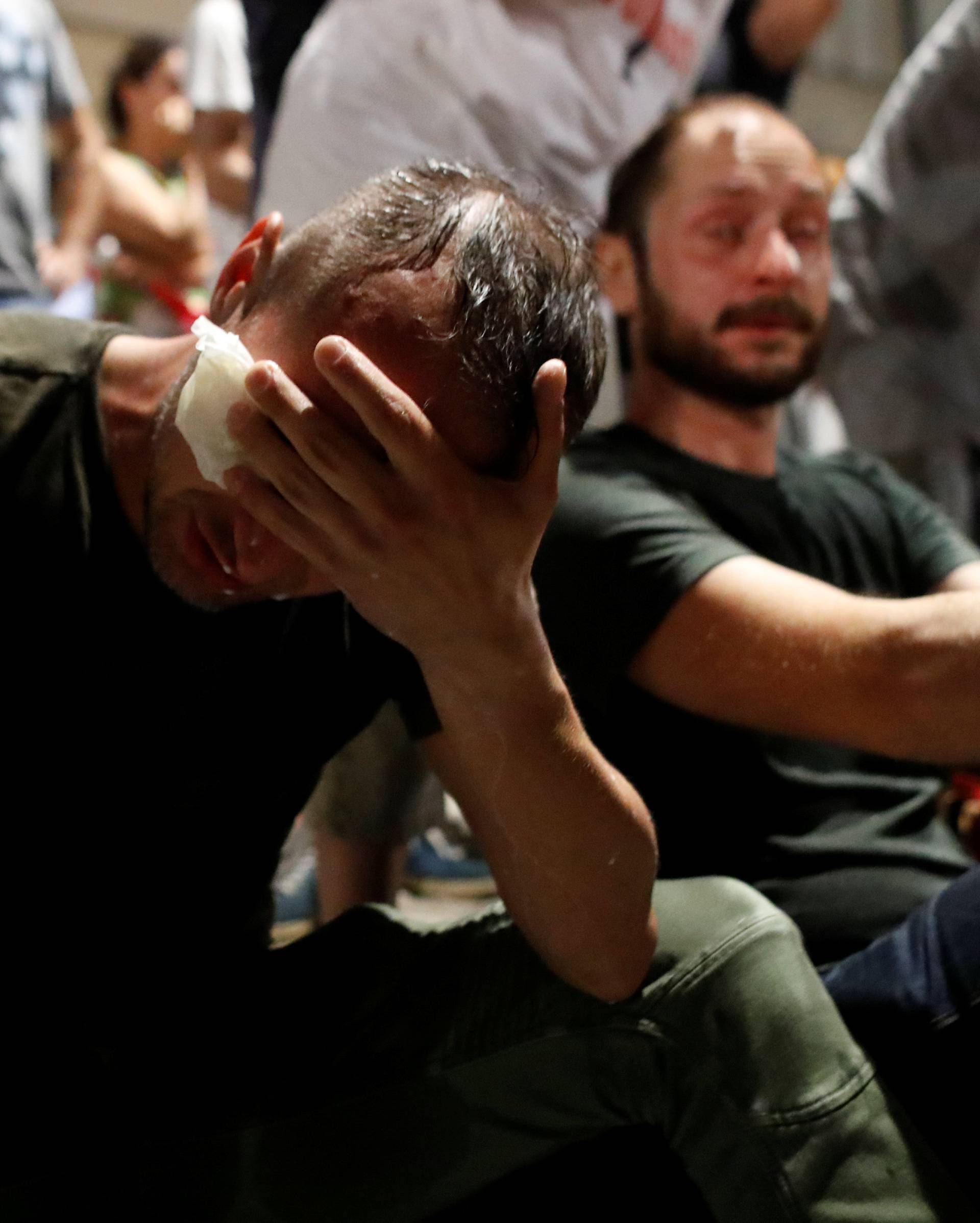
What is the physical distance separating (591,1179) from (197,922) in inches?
13.2

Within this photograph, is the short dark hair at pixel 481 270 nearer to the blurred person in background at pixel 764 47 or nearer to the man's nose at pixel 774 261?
the man's nose at pixel 774 261

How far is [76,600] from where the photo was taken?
75cm

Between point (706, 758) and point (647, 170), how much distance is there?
0.65 meters

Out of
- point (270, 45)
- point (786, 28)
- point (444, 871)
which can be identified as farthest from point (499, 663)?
point (786, 28)

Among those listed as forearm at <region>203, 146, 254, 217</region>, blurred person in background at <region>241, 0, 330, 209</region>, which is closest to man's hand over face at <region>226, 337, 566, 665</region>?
blurred person in background at <region>241, 0, 330, 209</region>

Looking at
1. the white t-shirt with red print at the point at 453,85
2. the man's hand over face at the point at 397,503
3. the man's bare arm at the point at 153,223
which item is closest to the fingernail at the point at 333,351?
the man's hand over face at the point at 397,503

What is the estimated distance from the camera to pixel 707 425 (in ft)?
4.00

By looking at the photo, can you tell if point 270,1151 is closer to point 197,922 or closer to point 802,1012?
A: point 197,922

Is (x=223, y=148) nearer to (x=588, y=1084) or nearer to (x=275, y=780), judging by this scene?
(x=275, y=780)

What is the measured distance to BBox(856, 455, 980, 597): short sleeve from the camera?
3.89 feet

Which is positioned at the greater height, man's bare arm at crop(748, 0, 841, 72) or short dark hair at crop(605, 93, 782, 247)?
man's bare arm at crop(748, 0, 841, 72)

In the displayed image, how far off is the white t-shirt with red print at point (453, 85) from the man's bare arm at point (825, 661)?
675 millimetres

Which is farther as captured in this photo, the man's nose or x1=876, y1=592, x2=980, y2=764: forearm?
the man's nose

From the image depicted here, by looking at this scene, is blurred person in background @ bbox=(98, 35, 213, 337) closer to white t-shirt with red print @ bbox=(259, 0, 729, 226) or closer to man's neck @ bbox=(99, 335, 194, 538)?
white t-shirt with red print @ bbox=(259, 0, 729, 226)
